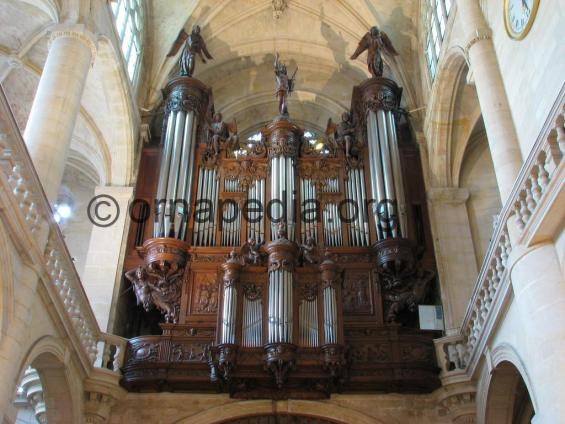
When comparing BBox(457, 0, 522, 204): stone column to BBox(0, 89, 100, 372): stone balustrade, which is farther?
BBox(457, 0, 522, 204): stone column

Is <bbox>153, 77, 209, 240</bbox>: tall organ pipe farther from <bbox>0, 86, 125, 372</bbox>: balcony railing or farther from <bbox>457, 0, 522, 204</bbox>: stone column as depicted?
<bbox>457, 0, 522, 204</bbox>: stone column

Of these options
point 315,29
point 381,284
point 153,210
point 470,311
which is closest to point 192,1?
point 315,29

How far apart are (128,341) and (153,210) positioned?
11.2 ft

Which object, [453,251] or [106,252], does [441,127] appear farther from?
[106,252]

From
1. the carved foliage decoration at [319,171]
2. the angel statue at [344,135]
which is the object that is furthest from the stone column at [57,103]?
the angel statue at [344,135]

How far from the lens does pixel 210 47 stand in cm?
2011

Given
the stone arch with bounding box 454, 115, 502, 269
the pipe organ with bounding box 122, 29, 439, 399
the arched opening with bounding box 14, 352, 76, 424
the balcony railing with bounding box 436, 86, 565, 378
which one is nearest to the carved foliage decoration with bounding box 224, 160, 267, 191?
the pipe organ with bounding box 122, 29, 439, 399

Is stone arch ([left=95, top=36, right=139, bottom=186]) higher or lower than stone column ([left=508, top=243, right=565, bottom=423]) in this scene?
higher

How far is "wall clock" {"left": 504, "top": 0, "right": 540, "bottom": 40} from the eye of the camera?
10.2 meters

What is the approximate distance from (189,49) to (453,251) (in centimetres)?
845

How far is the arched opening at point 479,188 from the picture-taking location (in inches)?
632

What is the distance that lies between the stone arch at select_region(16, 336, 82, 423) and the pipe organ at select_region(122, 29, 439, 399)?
130 cm

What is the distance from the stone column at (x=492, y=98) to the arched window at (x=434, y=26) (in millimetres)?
3154

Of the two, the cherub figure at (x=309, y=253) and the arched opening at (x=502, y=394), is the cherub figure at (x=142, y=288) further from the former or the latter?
the arched opening at (x=502, y=394)
